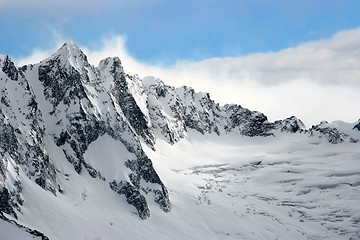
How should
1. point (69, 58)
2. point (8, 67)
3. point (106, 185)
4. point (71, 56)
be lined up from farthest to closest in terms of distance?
1. point (71, 56)
2. point (69, 58)
3. point (106, 185)
4. point (8, 67)

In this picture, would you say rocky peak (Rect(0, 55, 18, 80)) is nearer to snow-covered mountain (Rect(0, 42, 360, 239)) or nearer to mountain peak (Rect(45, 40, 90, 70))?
snow-covered mountain (Rect(0, 42, 360, 239))

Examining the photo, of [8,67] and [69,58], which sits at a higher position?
[69,58]

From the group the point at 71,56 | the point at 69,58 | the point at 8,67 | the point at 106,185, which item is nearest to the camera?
the point at 8,67

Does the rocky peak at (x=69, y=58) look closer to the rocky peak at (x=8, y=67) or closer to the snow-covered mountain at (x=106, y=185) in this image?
the snow-covered mountain at (x=106, y=185)

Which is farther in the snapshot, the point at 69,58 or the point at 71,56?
the point at 71,56

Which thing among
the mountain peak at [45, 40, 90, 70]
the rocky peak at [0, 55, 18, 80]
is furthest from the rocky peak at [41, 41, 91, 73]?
→ the rocky peak at [0, 55, 18, 80]

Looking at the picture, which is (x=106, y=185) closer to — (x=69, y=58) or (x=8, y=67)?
(x=8, y=67)

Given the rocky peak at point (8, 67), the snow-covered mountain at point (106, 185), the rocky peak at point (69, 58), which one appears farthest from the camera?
the rocky peak at point (69, 58)


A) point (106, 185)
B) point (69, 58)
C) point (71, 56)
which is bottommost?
point (106, 185)

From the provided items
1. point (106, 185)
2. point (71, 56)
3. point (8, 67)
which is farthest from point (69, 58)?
point (106, 185)

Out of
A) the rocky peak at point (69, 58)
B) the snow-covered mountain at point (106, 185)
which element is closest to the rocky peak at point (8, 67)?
the snow-covered mountain at point (106, 185)

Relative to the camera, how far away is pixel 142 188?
118750 mm

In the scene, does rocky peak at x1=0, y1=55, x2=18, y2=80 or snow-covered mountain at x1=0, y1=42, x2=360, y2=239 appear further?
rocky peak at x1=0, y1=55, x2=18, y2=80

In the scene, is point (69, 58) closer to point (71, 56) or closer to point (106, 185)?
point (71, 56)
